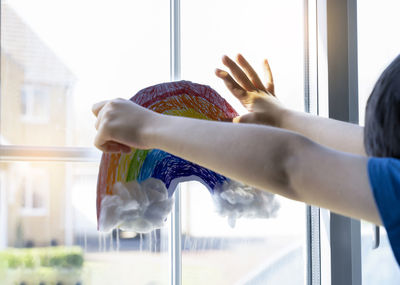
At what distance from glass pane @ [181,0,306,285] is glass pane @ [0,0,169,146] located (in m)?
0.10

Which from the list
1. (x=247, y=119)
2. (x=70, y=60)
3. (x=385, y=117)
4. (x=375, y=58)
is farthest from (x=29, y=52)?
(x=375, y=58)

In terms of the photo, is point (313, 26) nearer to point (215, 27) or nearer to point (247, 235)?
point (215, 27)

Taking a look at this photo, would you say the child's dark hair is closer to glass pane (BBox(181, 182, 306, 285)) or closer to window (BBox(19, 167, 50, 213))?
glass pane (BBox(181, 182, 306, 285))

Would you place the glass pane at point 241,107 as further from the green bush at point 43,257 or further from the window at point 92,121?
the green bush at point 43,257

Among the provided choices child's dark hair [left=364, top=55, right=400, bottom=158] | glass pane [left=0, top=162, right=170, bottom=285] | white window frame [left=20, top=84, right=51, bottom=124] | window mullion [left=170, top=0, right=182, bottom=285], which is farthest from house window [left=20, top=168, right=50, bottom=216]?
child's dark hair [left=364, top=55, right=400, bottom=158]

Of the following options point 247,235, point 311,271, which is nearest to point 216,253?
point 247,235

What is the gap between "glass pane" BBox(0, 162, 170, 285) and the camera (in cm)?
89

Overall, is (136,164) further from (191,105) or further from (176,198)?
(176,198)

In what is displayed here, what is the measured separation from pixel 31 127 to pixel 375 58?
0.88 m

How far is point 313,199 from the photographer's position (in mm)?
497

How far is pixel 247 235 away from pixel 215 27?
539 mm

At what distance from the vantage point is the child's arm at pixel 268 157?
47 cm

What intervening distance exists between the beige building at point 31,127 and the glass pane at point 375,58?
74 centimetres

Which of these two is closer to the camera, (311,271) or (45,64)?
(45,64)
